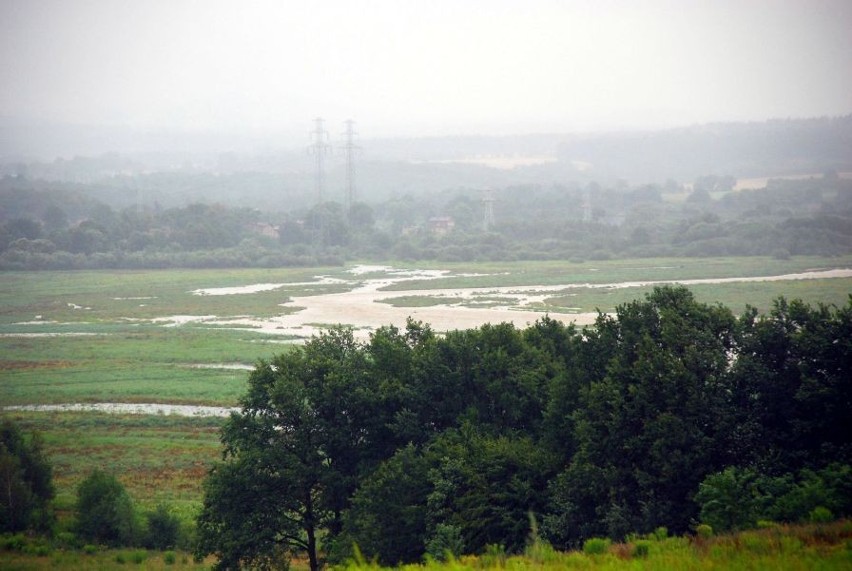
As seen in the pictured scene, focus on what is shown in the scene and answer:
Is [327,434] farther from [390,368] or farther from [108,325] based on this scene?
[108,325]

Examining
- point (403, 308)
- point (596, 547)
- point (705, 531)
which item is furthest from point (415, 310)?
point (596, 547)

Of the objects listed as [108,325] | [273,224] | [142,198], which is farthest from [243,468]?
[142,198]

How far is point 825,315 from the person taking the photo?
770 inches

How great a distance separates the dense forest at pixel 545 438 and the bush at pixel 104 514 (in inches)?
180

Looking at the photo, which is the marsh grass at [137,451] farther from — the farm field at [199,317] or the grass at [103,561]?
the grass at [103,561]

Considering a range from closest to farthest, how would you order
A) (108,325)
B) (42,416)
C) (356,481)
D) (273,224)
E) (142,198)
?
(356,481), (42,416), (108,325), (273,224), (142,198)

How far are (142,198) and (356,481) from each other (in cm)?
18212

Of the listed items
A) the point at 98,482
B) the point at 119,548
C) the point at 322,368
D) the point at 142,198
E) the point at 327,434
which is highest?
the point at 142,198

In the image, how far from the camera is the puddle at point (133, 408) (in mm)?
40094

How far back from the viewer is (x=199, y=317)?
6831 centimetres

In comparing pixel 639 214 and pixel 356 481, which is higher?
pixel 639 214

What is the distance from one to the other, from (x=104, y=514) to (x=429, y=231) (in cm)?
10508

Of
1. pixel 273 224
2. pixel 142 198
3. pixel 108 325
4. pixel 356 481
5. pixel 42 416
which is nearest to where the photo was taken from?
pixel 356 481

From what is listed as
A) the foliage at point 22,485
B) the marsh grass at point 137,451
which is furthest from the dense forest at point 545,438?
the foliage at point 22,485
